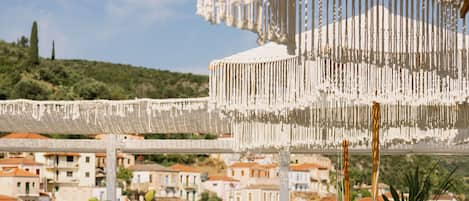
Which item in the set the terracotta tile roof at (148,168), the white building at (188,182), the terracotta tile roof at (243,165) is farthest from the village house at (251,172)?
the terracotta tile roof at (148,168)

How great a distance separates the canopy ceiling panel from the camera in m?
8.62

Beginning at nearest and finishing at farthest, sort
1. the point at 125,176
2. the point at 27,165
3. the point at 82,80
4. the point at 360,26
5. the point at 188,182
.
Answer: the point at 360,26
the point at 27,165
the point at 125,176
the point at 188,182
the point at 82,80

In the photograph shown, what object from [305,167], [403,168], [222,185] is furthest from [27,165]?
[403,168]

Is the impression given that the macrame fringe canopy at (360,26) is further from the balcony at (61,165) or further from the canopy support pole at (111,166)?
the balcony at (61,165)

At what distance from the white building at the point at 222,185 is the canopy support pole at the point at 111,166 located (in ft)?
60.9

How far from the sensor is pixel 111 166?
31.6 feet

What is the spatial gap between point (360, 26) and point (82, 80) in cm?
3458

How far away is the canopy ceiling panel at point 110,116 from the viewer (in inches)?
340

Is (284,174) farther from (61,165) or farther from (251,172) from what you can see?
(61,165)

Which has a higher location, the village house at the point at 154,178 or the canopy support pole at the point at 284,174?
the canopy support pole at the point at 284,174

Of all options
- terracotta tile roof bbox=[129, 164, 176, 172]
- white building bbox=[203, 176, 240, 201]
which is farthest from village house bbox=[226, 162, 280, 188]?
terracotta tile roof bbox=[129, 164, 176, 172]

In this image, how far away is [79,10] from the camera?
46062 mm

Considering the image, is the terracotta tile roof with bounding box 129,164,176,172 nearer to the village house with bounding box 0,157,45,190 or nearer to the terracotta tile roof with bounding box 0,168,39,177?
the village house with bounding box 0,157,45,190

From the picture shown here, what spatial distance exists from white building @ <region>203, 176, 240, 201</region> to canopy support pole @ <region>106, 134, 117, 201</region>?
1856 cm
